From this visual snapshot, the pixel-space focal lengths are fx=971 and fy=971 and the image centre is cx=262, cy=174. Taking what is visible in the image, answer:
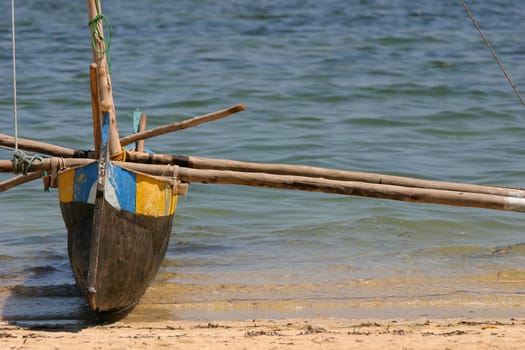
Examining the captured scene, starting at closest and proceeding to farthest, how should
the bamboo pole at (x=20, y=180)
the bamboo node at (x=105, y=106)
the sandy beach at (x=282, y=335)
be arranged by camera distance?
1. the sandy beach at (x=282, y=335)
2. the bamboo node at (x=105, y=106)
3. the bamboo pole at (x=20, y=180)

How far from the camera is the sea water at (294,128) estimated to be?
6805mm

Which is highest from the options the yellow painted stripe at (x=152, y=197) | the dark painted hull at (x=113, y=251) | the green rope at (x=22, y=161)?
the green rope at (x=22, y=161)

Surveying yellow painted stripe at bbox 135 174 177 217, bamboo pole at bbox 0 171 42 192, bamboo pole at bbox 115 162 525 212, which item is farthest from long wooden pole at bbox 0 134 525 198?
yellow painted stripe at bbox 135 174 177 217

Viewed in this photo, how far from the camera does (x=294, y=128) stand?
11953 mm

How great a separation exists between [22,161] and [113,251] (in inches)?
32.7

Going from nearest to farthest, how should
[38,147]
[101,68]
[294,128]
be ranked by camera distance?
[101,68], [38,147], [294,128]

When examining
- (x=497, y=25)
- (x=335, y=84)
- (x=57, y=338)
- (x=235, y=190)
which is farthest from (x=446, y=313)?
(x=497, y=25)

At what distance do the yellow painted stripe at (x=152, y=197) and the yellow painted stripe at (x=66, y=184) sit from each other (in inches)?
14.3

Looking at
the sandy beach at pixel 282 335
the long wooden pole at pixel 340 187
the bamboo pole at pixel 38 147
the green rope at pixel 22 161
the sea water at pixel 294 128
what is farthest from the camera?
the sea water at pixel 294 128

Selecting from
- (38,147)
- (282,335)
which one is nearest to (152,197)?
(282,335)

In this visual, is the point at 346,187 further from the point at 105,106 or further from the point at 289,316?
the point at 105,106

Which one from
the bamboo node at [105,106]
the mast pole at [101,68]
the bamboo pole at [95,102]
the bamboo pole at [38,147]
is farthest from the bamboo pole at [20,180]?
the bamboo node at [105,106]

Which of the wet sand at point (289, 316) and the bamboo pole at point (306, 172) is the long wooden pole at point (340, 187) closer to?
the bamboo pole at point (306, 172)

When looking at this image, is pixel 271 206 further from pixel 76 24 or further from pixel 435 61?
pixel 76 24
